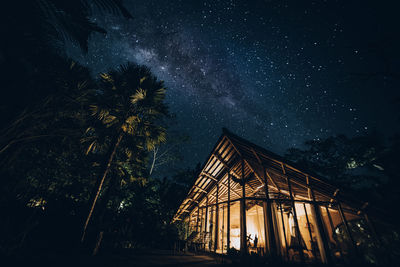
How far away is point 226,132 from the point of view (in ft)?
21.6

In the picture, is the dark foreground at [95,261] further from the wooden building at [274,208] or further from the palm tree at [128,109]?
the palm tree at [128,109]

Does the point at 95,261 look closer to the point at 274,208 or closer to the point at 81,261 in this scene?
the point at 81,261

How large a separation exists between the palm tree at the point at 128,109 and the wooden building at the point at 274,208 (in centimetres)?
412

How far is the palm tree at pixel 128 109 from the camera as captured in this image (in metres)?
7.48

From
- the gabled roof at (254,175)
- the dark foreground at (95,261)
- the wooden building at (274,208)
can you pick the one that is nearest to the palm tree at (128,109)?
the dark foreground at (95,261)

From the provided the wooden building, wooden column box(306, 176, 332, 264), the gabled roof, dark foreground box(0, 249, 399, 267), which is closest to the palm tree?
dark foreground box(0, 249, 399, 267)

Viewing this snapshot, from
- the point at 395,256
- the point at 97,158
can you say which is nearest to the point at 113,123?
the point at 97,158

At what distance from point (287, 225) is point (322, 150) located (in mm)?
13584

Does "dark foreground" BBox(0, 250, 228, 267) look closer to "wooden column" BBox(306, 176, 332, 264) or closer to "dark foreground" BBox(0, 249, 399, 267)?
"dark foreground" BBox(0, 249, 399, 267)

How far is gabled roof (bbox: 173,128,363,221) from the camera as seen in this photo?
6.08 metres

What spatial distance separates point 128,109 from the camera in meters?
7.73

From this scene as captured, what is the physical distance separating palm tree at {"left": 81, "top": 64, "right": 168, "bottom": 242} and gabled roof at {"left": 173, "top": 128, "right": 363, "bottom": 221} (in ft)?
12.6

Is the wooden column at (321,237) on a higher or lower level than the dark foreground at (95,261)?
higher

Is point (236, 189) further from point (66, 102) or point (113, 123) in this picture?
point (66, 102)
